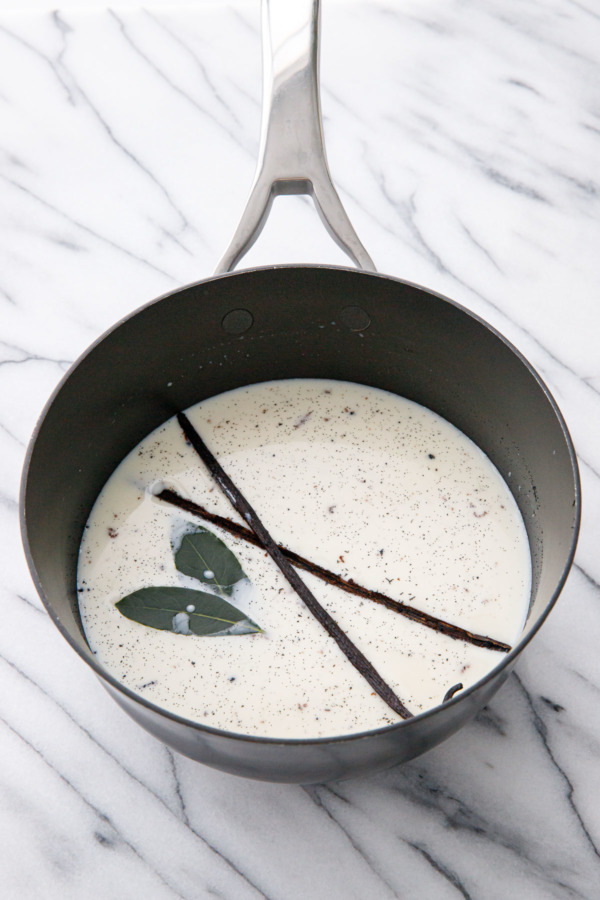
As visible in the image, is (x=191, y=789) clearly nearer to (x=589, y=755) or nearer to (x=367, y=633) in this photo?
(x=367, y=633)

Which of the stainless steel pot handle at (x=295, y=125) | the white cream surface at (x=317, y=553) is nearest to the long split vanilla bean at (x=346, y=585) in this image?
the white cream surface at (x=317, y=553)

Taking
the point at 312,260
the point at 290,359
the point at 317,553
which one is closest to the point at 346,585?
the point at 317,553

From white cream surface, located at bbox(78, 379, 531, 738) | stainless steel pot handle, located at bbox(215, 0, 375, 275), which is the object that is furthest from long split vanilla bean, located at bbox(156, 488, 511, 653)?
stainless steel pot handle, located at bbox(215, 0, 375, 275)

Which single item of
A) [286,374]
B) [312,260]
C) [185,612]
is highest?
[312,260]

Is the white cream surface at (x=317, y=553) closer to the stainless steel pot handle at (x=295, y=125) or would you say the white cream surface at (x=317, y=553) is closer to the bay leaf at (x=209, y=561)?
the bay leaf at (x=209, y=561)

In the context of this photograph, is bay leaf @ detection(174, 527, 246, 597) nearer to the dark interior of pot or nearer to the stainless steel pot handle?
the dark interior of pot

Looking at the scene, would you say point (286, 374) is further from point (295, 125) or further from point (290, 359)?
point (295, 125)
